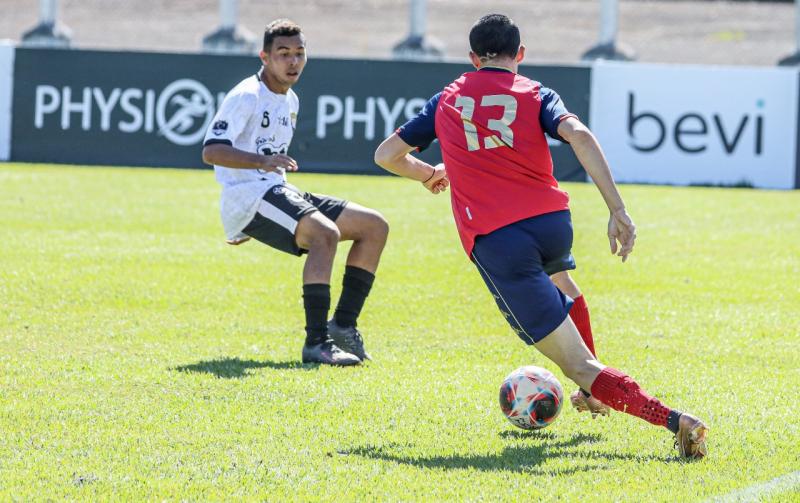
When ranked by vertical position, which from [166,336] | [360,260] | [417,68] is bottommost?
[166,336]

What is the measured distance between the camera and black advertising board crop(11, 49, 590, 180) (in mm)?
20156

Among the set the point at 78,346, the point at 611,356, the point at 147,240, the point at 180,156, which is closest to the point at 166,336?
the point at 78,346

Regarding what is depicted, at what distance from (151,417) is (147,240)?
646 cm

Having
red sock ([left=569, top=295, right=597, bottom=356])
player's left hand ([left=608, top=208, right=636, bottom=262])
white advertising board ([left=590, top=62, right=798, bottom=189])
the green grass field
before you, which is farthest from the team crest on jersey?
white advertising board ([left=590, top=62, right=798, bottom=189])

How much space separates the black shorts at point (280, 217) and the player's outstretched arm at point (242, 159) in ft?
1.18

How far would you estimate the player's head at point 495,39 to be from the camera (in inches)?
224

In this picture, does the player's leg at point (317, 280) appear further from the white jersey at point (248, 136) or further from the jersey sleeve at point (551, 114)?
the jersey sleeve at point (551, 114)

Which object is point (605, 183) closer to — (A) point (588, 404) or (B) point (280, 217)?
(A) point (588, 404)

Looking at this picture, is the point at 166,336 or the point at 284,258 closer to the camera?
the point at 166,336

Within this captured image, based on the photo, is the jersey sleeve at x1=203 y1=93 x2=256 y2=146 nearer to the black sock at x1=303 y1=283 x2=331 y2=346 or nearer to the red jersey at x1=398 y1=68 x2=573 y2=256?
the black sock at x1=303 y1=283 x2=331 y2=346

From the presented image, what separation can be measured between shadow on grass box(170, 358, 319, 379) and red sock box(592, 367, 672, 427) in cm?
216

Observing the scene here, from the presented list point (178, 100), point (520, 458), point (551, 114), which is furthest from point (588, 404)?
point (178, 100)

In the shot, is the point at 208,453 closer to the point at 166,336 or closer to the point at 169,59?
the point at 166,336

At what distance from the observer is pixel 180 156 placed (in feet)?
66.8
